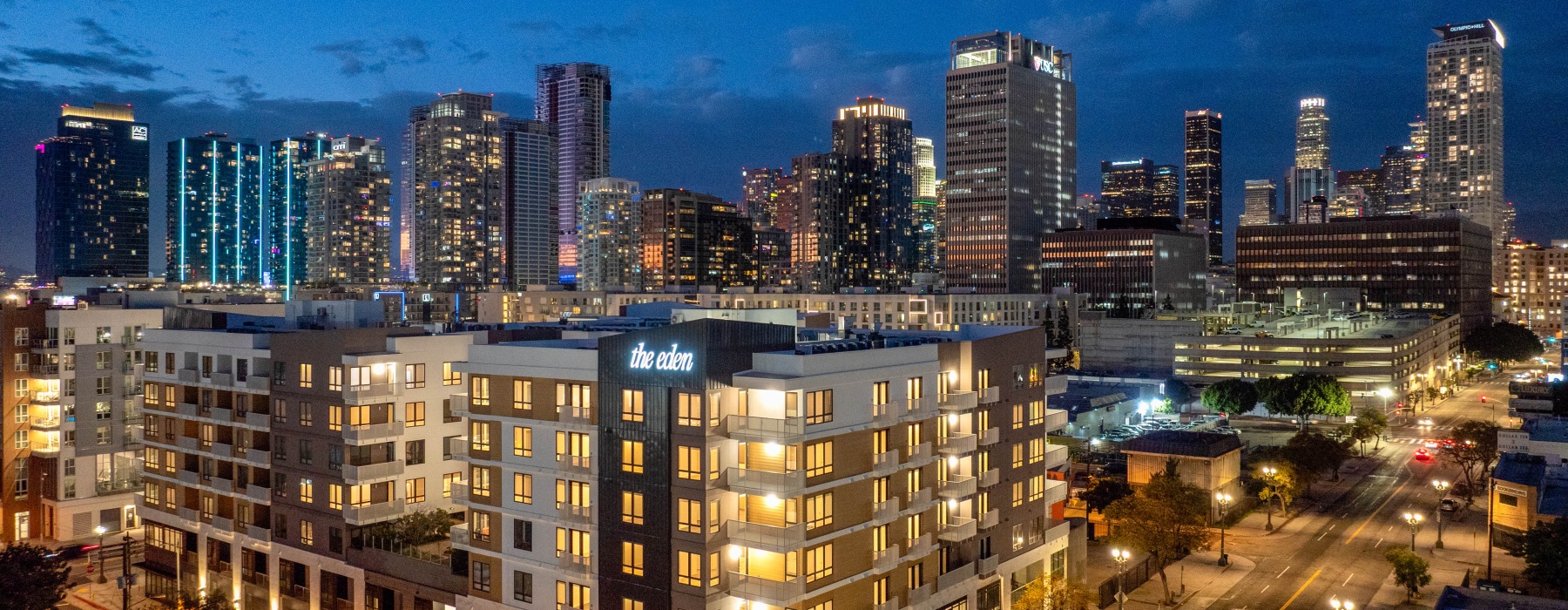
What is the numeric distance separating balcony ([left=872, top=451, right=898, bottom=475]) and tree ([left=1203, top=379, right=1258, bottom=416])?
12313cm

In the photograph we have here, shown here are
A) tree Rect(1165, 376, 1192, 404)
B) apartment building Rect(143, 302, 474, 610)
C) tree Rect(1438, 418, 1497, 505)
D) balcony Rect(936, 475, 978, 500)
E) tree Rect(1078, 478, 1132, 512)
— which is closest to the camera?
balcony Rect(936, 475, 978, 500)

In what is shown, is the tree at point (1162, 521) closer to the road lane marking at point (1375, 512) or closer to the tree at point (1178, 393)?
the road lane marking at point (1375, 512)

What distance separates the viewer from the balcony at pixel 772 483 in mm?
44312

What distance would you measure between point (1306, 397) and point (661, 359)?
12864 centimetres

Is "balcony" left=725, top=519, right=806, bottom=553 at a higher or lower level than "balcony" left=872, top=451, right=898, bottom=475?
lower

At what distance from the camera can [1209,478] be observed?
286 feet

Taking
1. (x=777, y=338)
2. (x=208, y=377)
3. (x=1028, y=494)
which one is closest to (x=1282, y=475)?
(x=1028, y=494)

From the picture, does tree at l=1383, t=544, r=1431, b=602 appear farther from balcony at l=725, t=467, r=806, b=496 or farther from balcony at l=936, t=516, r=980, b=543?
balcony at l=725, t=467, r=806, b=496

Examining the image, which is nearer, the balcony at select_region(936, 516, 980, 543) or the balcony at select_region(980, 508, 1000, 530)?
the balcony at select_region(936, 516, 980, 543)

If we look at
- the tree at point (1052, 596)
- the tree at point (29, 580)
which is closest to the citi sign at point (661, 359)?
the tree at point (1052, 596)

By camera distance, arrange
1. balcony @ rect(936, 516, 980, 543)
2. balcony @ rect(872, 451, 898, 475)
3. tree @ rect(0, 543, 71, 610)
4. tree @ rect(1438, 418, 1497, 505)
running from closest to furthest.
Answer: balcony @ rect(872, 451, 898, 475) < tree @ rect(0, 543, 71, 610) < balcony @ rect(936, 516, 980, 543) < tree @ rect(1438, 418, 1497, 505)

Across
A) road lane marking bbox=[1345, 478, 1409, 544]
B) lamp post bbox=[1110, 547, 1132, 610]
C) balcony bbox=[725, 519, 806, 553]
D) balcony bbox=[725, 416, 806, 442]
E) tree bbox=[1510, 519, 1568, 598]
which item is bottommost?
road lane marking bbox=[1345, 478, 1409, 544]

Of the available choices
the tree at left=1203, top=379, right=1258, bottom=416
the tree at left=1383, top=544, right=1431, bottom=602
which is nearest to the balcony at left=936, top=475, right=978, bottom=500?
the tree at left=1383, top=544, right=1431, bottom=602

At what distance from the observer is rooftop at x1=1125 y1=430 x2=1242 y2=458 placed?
8794cm
